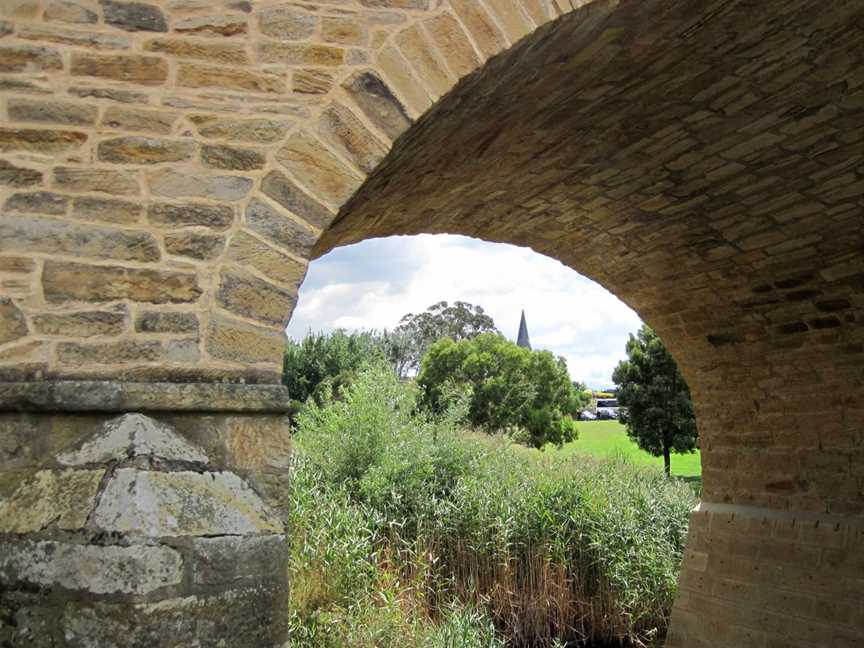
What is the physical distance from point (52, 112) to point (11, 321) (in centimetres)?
70

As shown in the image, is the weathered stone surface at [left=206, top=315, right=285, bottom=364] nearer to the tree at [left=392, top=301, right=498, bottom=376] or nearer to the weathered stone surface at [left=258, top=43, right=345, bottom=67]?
the weathered stone surface at [left=258, top=43, right=345, bottom=67]

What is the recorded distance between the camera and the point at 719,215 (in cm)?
538

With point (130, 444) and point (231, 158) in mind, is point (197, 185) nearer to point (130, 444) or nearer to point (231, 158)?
point (231, 158)

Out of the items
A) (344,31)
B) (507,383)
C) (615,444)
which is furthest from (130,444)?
(507,383)

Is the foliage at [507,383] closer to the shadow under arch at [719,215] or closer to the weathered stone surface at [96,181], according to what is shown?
the shadow under arch at [719,215]

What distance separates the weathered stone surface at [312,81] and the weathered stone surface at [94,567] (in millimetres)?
1556

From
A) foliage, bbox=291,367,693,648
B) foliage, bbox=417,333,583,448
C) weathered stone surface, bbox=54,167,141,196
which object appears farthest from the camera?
foliage, bbox=417,333,583,448

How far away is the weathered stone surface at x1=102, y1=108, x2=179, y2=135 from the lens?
2.91 m

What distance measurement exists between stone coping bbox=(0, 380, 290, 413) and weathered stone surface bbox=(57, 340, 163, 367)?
0.08 metres

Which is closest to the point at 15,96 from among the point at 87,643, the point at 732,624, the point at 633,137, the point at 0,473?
the point at 0,473

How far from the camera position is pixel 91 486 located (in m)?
2.61

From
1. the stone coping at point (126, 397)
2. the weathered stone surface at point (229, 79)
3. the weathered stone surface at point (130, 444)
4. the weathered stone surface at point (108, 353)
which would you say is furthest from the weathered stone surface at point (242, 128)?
the weathered stone surface at point (130, 444)

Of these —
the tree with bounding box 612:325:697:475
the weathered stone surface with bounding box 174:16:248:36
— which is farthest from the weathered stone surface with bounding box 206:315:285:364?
the tree with bounding box 612:325:697:475

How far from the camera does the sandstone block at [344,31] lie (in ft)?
9.95
